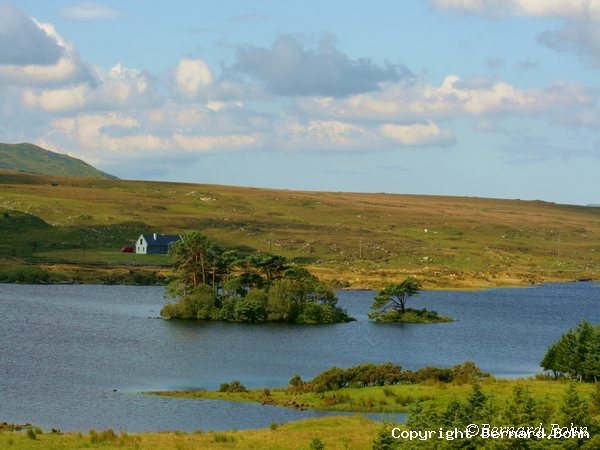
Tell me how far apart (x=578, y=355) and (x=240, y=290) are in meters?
59.4

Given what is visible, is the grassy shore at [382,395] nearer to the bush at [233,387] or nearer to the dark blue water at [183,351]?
the bush at [233,387]

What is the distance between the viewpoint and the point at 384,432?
34500 millimetres

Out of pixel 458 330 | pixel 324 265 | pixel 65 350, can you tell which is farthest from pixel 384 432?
pixel 324 265

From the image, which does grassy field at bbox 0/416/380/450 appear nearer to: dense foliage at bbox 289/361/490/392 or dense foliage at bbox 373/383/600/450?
dense foliage at bbox 373/383/600/450

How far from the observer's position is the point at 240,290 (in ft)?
392

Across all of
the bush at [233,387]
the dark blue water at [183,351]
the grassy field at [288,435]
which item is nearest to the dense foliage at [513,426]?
the grassy field at [288,435]

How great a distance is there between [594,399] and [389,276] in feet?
407

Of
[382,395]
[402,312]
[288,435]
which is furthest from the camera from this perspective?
[402,312]

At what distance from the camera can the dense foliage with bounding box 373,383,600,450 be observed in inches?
1368

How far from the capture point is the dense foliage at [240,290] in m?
115

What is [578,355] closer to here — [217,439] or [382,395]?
[382,395]

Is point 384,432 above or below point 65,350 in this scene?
above

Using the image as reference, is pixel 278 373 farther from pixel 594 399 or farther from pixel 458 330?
pixel 458 330

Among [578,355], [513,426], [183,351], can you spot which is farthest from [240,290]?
[513,426]
